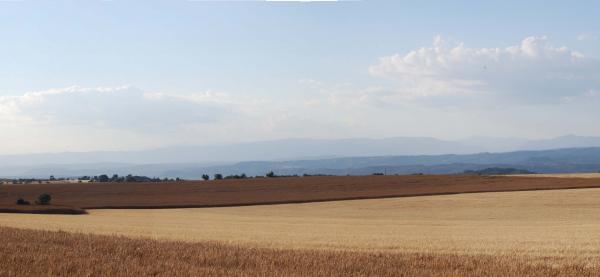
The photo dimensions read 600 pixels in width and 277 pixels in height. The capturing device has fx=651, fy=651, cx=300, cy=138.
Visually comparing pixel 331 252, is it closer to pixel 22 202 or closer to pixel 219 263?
pixel 219 263

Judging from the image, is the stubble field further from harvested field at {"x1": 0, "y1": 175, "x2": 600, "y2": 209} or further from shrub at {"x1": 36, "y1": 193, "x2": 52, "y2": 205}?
shrub at {"x1": 36, "y1": 193, "x2": 52, "y2": 205}

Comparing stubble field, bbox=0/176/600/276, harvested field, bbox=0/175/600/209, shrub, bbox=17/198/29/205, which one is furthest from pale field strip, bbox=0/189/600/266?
shrub, bbox=17/198/29/205

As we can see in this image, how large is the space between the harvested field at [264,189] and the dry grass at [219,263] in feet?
139

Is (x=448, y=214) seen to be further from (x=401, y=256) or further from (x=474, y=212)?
(x=401, y=256)

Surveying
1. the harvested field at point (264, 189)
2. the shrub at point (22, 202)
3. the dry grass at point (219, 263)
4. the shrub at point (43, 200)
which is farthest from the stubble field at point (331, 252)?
the shrub at point (22, 202)

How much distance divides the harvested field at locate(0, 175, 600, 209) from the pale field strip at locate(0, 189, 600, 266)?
6.25m

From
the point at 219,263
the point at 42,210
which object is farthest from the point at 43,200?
the point at 219,263

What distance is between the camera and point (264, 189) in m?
69.7

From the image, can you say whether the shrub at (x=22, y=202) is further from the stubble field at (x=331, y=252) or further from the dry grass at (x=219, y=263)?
the dry grass at (x=219, y=263)

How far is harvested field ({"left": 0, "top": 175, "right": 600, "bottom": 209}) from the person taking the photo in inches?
2318

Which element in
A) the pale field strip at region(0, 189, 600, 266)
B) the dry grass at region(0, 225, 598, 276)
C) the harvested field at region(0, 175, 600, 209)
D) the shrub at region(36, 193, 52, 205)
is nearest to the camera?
the dry grass at region(0, 225, 598, 276)

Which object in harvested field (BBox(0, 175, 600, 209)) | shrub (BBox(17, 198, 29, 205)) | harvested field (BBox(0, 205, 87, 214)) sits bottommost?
harvested field (BBox(0, 205, 87, 214))

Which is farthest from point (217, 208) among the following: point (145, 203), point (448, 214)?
point (448, 214)

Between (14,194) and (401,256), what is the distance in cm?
5969
